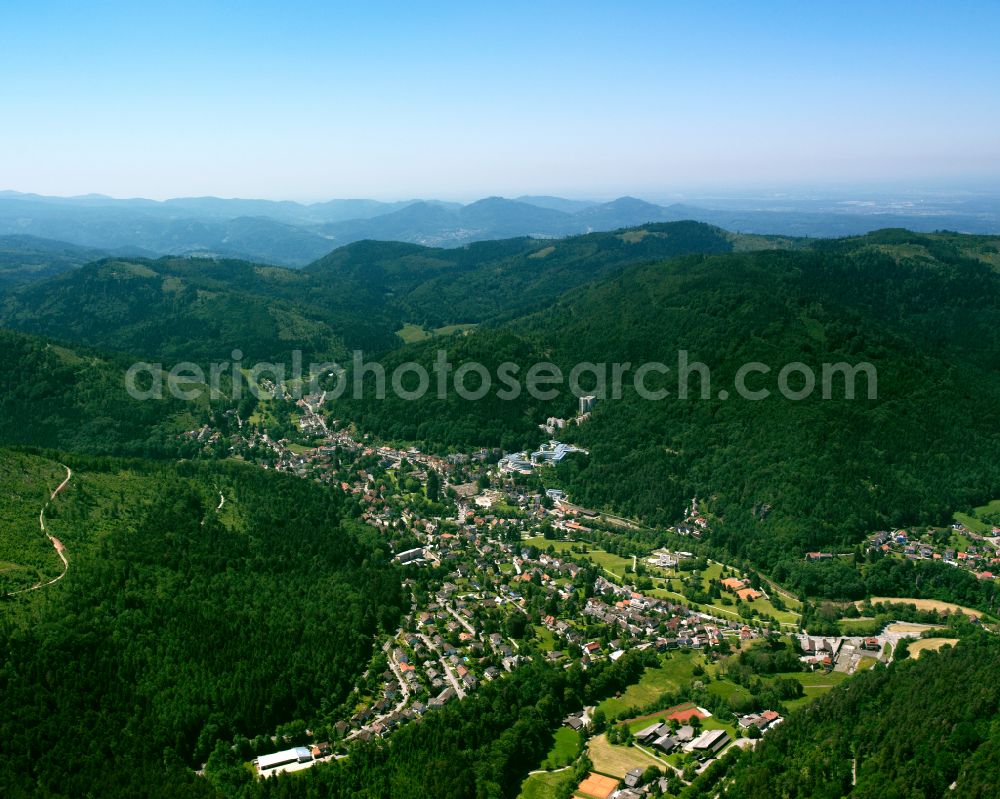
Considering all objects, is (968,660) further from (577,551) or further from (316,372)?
(316,372)

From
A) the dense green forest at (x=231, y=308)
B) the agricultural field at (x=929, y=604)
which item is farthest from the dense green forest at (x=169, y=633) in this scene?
the dense green forest at (x=231, y=308)

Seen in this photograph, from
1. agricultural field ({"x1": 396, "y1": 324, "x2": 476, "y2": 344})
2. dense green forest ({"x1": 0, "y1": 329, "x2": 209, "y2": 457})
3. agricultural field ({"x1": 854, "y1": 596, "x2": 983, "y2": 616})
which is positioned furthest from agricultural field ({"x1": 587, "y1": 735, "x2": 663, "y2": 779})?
agricultural field ({"x1": 396, "y1": 324, "x2": 476, "y2": 344})

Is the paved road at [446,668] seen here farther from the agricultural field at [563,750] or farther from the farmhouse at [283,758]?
the farmhouse at [283,758]

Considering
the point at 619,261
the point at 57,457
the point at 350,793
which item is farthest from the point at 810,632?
the point at 619,261

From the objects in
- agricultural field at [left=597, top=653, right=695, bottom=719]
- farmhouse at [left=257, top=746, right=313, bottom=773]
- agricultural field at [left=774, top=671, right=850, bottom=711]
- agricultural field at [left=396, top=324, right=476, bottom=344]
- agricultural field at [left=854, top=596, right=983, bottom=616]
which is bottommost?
agricultural field at [left=597, top=653, right=695, bottom=719]

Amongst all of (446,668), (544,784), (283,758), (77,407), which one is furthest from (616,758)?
(77,407)

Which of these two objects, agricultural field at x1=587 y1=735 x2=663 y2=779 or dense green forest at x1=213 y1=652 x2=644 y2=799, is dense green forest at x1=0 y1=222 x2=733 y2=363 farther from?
agricultural field at x1=587 y1=735 x2=663 y2=779
